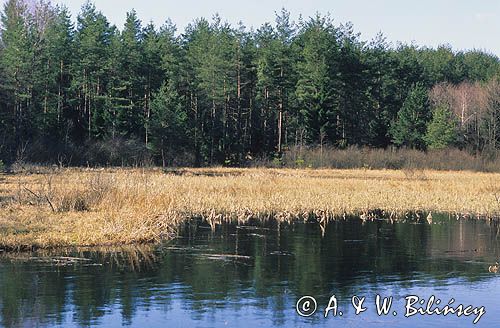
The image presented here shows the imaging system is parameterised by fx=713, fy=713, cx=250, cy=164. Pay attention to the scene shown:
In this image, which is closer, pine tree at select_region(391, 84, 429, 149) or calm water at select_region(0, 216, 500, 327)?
calm water at select_region(0, 216, 500, 327)

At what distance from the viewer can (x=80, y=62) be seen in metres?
64.3

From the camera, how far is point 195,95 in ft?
228

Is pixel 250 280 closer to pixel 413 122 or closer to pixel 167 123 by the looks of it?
pixel 167 123

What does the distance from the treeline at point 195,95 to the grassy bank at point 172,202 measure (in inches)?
957

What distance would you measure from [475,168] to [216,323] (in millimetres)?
50475

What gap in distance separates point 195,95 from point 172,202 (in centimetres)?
4775

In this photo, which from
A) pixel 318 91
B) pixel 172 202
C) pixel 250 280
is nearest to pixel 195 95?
pixel 318 91

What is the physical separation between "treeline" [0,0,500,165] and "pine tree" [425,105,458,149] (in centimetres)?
12

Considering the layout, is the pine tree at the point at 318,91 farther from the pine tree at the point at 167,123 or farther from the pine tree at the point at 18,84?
the pine tree at the point at 18,84

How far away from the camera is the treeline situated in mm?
59875

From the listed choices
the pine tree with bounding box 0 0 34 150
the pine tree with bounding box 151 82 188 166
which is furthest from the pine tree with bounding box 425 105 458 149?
the pine tree with bounding box 0 0 34 150

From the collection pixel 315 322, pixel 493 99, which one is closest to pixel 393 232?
pixel 315 322

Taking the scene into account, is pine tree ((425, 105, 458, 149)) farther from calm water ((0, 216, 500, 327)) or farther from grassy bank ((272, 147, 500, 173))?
calm water ((0, 216, 500, 327))

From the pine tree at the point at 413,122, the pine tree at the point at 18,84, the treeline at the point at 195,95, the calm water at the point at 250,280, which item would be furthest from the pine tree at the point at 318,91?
the calm water at the point at 250,280
